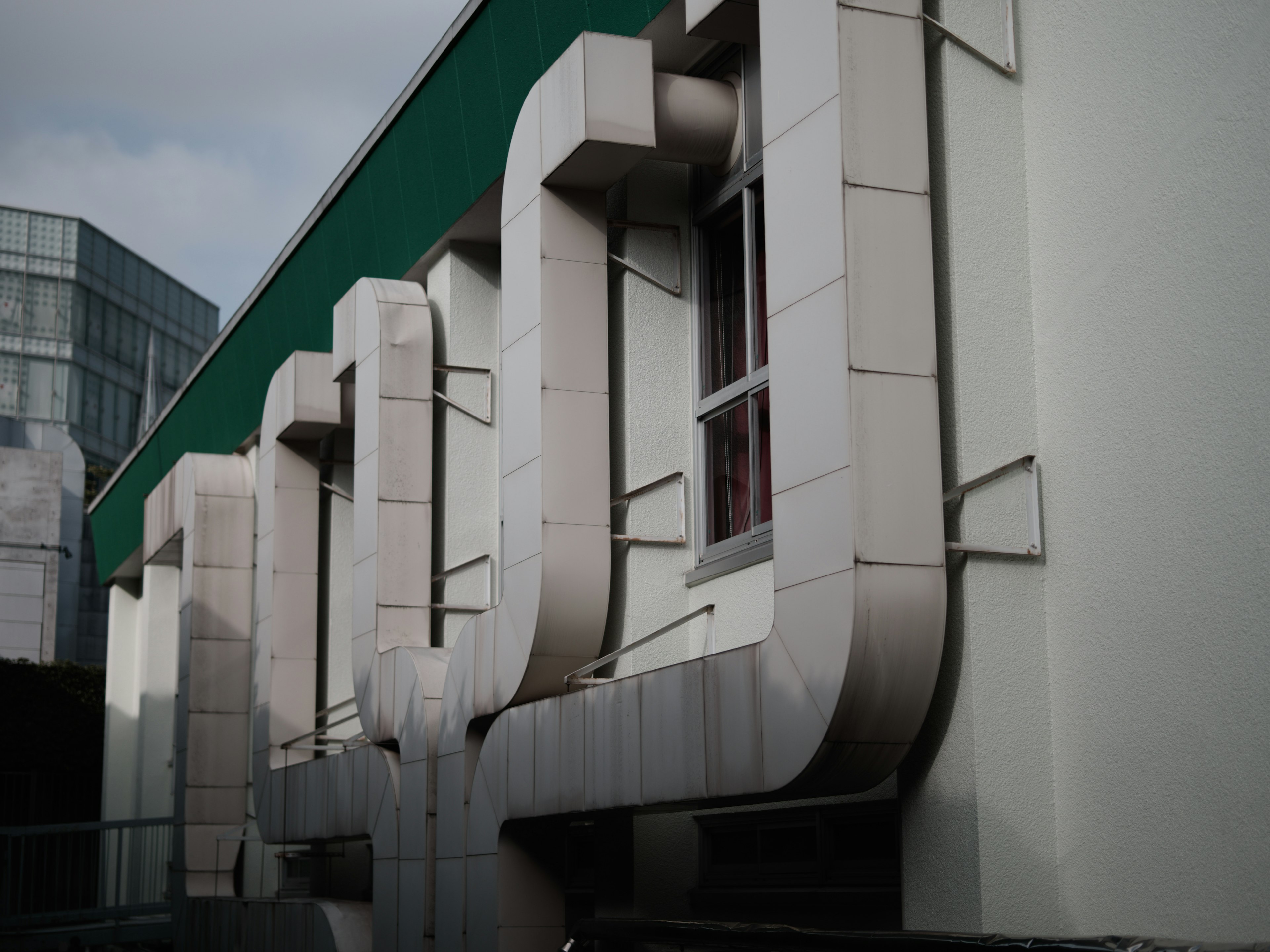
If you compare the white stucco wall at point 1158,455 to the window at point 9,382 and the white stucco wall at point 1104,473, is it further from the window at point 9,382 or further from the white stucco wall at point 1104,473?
the window at point 9,382

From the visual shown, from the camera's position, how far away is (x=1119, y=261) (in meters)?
6.83

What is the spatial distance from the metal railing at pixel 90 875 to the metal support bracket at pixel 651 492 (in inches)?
555

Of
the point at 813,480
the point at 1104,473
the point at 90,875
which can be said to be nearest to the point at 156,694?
the point at 90,875

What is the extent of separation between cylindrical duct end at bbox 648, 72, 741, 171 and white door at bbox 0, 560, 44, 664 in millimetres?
35595

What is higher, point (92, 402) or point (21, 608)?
point (92, 402)

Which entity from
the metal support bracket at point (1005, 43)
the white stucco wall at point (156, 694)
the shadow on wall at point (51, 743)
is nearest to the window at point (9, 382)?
the shadow on wall at point (51, 743)

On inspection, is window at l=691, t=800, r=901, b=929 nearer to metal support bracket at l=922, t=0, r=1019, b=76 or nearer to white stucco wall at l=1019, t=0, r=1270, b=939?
white stucco wall at l=1019, t=0, r=1270, b=939

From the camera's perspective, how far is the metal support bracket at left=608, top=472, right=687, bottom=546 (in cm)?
1006

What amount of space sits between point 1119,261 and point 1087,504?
117cm

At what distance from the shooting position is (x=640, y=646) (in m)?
9.88

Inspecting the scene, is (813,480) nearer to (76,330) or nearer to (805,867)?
(805,867)

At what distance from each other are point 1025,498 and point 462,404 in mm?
7625

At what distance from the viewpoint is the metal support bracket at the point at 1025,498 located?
22.6 feet

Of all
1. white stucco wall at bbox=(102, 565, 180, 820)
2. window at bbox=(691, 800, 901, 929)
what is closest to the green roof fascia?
white stucco wall at bbox=(102, 565, 180, 820)
